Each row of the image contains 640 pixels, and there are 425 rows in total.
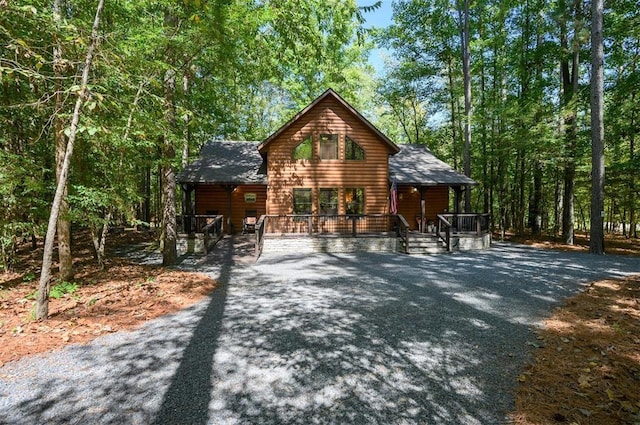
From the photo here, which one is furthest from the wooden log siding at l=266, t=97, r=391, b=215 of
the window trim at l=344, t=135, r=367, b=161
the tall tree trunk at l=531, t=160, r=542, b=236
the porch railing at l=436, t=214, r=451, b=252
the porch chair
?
the tall tree trunk at l=531, t=160, r=542, b=236

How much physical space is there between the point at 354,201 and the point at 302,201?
284 centimetres

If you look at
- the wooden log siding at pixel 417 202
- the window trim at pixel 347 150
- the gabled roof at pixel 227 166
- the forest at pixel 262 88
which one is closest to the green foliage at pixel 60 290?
the forest at pixel 262 88

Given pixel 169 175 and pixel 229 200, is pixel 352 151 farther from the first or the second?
pixel 169 175

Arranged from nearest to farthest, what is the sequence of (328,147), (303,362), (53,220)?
(303,362), (53,220), (328,147)

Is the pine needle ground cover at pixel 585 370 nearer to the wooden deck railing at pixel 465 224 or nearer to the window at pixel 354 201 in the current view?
the wooden deck railing at pixel 465 224

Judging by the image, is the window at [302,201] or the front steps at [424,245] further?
the window at [302,201]

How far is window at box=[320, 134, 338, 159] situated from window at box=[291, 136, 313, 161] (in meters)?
0.59

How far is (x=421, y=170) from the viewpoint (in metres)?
18.4

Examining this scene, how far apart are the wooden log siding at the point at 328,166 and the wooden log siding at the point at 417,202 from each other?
2.76 m

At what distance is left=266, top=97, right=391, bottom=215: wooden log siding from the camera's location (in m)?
16.0

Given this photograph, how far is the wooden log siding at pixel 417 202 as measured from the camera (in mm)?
18984

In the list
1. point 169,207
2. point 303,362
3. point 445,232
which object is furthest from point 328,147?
point 303,362

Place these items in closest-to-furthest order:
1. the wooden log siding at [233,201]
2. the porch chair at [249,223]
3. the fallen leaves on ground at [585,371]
Answer: the fallen leaves on ground at [585,371] → the porch chair at [249,223] → the wooden log siding at [233,201]

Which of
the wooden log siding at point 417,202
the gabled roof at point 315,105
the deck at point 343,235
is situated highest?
the gabled roof at point 315,105
